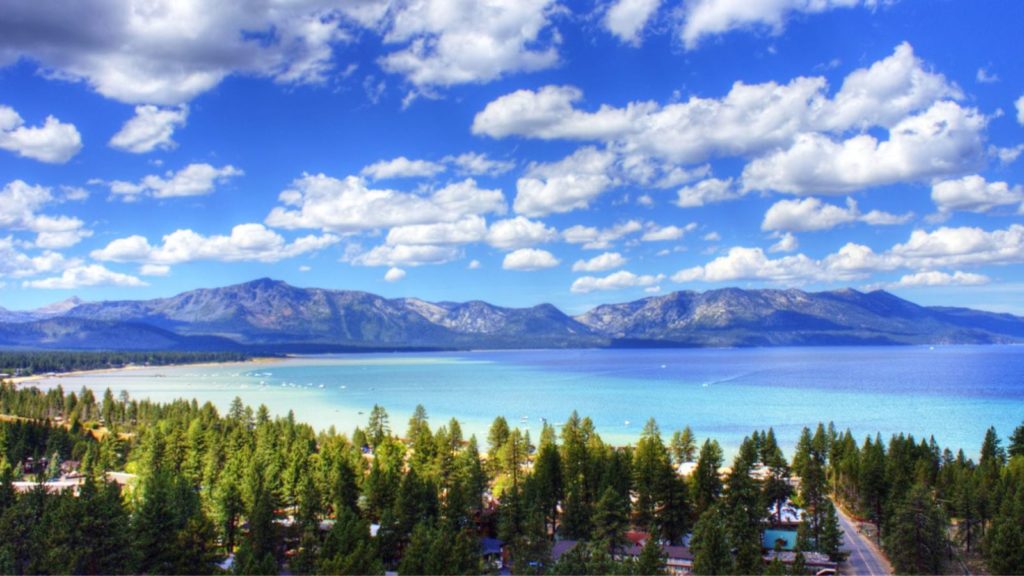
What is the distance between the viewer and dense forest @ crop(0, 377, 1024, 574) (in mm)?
32125

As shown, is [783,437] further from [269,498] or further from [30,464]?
[30,464]

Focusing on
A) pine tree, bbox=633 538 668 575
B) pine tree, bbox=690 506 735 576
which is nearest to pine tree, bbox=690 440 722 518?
pine tree, bbox=690 506 735 576

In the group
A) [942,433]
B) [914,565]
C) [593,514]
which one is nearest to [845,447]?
[914,565]

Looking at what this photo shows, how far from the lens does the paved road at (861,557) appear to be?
38.9m

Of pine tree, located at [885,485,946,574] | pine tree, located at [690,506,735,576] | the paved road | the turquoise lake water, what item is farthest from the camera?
the turquoise lake water

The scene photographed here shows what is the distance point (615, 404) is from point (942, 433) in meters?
51.5

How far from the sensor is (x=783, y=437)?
3430 inches

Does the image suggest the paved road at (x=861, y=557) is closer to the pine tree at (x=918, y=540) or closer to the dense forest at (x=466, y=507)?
the dense forest at (x=466, y=507)

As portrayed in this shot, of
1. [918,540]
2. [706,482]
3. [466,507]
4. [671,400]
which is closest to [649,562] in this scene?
[466,507]

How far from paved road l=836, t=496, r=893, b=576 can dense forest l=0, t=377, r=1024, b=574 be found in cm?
146

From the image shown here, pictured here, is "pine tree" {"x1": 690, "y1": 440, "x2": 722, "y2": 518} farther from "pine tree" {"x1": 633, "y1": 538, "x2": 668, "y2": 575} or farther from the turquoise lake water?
the turquoise lake water

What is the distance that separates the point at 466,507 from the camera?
42.0 meters

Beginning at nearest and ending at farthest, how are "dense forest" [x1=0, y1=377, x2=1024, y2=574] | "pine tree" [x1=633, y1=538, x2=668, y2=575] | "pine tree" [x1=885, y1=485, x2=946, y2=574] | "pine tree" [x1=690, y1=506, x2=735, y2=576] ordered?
"pine tree" [x1=633, y1=538, x2=668, y2=575]
"pine tree" [x1=690, y1=506, x2=735, y2=576]
"dense forest" [x1=0, y1=377, x2=1024, y2=574]
"pine tree" [x1=885, y1=485, x2=946, y2=574]

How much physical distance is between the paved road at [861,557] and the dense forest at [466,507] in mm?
1462
